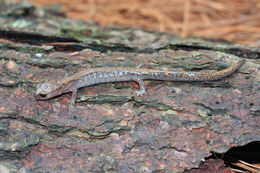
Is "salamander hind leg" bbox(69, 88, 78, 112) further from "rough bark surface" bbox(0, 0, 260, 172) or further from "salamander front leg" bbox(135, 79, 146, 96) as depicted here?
"salamander front leg" bbox(135, 79, 146, 96)

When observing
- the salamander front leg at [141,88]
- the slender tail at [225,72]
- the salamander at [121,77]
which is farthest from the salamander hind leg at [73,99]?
the slender tail at [225,72]

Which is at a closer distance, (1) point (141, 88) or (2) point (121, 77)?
(1) point (141, 88)

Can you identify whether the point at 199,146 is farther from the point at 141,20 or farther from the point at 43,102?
the point at 141,20

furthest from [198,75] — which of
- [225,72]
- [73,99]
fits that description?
[73,99]

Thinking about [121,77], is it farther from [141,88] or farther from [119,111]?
[119,111]

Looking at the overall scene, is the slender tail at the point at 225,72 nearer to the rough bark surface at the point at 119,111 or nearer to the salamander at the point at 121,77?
the salamander at the point at 121,77

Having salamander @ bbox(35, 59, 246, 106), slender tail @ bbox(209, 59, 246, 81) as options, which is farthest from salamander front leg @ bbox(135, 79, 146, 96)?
slender tail @ bbox(209, 59, 246, 81)

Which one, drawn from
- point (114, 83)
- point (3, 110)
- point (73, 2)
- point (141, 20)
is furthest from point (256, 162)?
point (73, 2)
